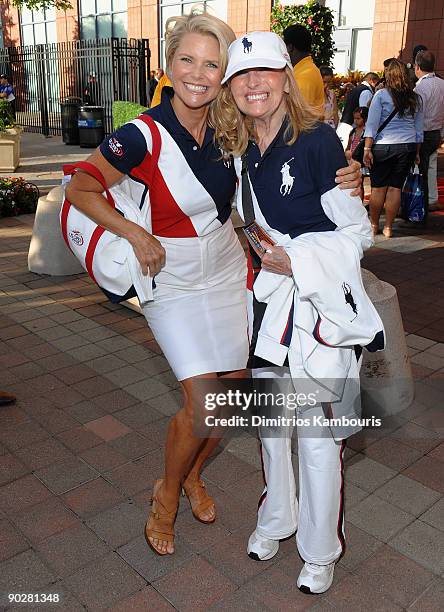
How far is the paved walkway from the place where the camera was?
2.70m

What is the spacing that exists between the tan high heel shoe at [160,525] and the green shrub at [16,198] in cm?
744

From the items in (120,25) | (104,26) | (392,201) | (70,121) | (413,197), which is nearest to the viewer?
(392,201)

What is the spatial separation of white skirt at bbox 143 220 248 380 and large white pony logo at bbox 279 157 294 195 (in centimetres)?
55

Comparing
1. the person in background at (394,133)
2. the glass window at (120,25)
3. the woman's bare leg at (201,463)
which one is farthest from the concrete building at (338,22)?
the woman's bare leg at (201,463)

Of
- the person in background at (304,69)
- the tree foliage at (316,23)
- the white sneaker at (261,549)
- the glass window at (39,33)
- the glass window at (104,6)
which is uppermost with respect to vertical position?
the glass window at (104,6)

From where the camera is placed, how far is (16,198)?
966cm

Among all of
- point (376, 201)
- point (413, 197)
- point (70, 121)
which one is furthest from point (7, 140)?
point (413, 197)

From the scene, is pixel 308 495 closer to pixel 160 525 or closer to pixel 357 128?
pixel 160 525

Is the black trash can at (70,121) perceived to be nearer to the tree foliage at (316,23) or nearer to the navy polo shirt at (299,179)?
the tree foliage at (316,23)

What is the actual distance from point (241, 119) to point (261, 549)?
1858 mm

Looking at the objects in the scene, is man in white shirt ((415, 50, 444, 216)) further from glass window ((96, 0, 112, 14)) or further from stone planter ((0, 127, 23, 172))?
glass window ((96, 0, 112, 14))

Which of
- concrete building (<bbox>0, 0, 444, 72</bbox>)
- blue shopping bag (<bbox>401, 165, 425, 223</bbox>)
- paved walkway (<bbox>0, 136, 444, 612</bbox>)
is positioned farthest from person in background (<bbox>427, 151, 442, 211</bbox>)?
concrete building (<bbox>0, 0, 444, 72</bbox>)

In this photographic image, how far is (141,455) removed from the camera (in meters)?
3.68

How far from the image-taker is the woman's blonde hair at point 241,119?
237 cm
